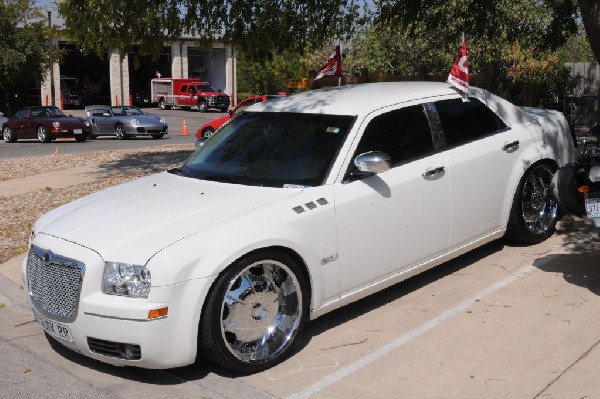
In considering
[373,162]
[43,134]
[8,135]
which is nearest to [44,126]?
[43,134]

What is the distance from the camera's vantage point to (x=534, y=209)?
7113mm

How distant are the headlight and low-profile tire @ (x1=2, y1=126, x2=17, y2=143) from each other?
25.3 meters

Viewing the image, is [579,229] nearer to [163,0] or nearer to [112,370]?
[112,370]

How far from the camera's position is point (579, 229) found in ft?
25.6

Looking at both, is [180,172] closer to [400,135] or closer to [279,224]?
[279,224]

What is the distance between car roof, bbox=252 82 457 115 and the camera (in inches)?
232

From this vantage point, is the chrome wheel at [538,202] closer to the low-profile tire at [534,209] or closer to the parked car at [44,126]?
the low-profile tire at [534,209]

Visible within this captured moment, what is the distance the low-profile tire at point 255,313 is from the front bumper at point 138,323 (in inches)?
4.5

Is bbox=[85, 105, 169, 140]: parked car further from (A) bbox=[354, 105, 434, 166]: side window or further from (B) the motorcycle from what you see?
(B) the motorcycle

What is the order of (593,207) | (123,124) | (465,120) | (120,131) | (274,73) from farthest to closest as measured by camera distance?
(274,73), (120,131), (123,124), (465,120), (593,207)

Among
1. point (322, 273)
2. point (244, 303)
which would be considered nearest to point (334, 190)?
point (322, 273)

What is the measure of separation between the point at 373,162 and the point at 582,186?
1.69 metres

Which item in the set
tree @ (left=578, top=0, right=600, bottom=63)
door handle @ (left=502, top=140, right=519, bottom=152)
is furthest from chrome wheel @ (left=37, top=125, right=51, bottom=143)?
door handle @ (left=502, top=140, right=519, bottom=152)

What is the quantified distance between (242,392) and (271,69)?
1940 inches
